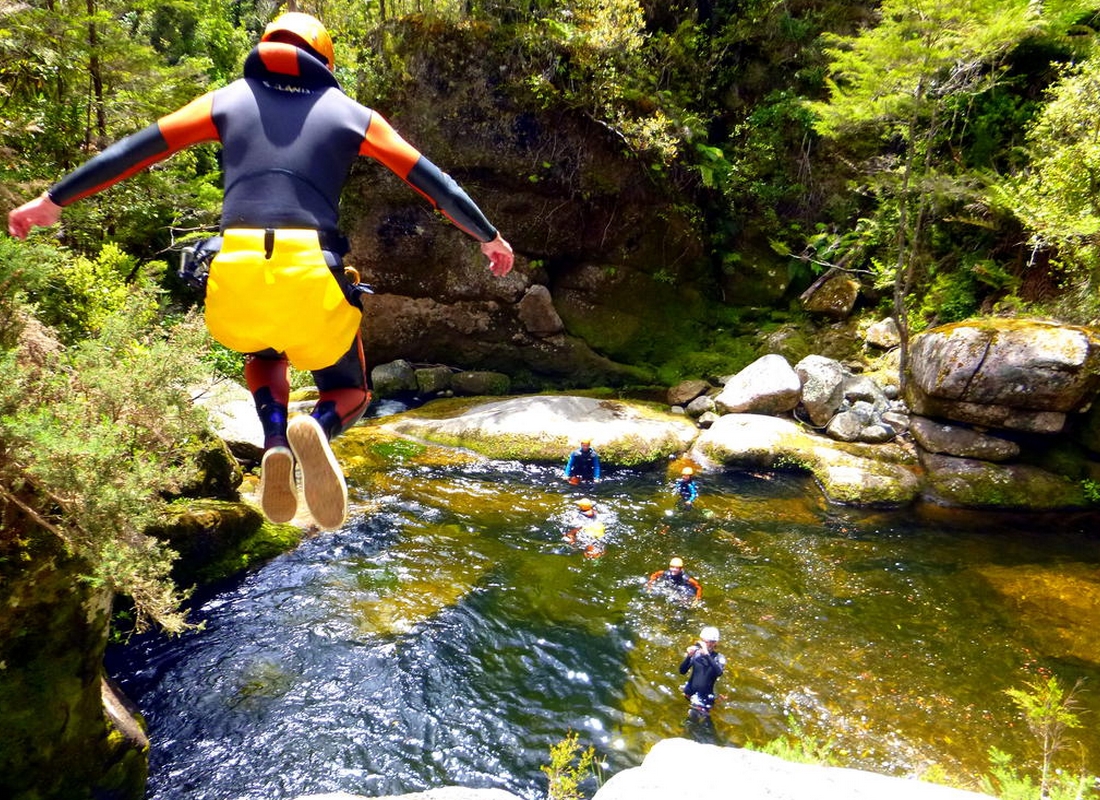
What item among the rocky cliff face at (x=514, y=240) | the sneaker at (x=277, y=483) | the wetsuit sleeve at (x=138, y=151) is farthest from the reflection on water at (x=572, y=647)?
the rocky cliff face at (x=514, y=240)

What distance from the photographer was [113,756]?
4340 millimetres

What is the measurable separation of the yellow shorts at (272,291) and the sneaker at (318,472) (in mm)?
426

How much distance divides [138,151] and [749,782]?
3867 mm

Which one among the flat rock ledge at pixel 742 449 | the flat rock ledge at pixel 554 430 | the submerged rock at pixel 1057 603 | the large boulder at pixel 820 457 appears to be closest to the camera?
the submerged rock at pixel 1057 603

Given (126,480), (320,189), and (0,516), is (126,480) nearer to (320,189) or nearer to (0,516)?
(0,516)

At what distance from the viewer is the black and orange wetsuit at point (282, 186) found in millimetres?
2201

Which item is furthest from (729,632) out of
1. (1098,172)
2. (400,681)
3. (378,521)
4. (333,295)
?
(1098,172)

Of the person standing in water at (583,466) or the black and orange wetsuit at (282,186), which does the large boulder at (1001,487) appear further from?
the black and orange wetsuit at (282,186)

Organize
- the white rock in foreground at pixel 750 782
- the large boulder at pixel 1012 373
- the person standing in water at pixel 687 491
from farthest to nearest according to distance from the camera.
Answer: the person standing in water at pixel 687 491 < the large boulder at pixel 1012 373 < the white rock in foreground at pixel 750 782

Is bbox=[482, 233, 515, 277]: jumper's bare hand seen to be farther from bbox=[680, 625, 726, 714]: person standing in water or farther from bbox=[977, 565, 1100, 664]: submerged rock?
bbox=[977, 565, 1100, 664]: submerged rock

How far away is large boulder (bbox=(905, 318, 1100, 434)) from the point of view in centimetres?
990

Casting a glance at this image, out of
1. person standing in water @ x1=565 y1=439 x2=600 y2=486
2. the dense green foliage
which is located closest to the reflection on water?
person standing in water @ x1=565 y1=439 x2=600 y2=486

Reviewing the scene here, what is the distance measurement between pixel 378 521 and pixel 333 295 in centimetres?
742

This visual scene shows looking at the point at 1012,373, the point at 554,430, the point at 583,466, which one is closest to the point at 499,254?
the point at 583,466
